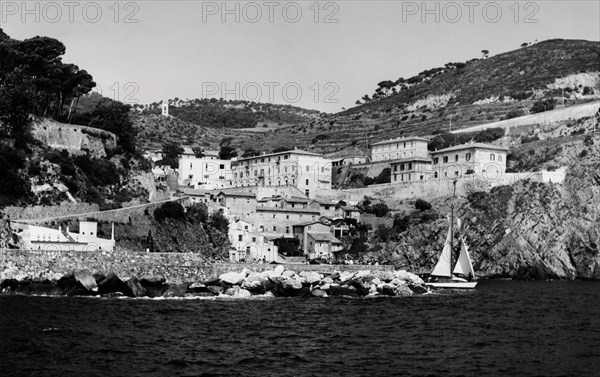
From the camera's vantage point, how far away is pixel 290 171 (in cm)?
8881

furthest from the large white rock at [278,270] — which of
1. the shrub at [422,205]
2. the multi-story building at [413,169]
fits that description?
the multi-story building at [413,169]

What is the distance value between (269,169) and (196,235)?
26.3 m

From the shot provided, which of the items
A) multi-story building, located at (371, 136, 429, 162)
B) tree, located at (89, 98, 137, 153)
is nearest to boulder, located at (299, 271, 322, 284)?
tree, located at (89, 98, 137, 153)

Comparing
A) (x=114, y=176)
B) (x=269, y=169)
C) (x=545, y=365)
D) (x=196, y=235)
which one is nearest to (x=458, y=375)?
(x=545, y=365)

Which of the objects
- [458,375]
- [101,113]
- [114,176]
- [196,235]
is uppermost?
[101,113]

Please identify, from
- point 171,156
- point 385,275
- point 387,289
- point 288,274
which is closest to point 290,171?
point 171,156

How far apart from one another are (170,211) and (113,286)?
19912mm

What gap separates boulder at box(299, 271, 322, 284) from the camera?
5297 centimetres

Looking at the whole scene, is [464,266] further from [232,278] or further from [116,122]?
[116,122]

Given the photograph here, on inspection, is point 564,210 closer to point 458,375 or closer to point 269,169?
point 269,169

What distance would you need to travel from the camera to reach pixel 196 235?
2621 inches

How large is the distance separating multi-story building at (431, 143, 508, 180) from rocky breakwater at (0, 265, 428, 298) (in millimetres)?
28348

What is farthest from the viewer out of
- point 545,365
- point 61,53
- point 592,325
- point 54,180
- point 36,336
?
point 61,53

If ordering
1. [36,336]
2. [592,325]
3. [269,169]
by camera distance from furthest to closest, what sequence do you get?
[269,169]
[592,325]
[36,336]
